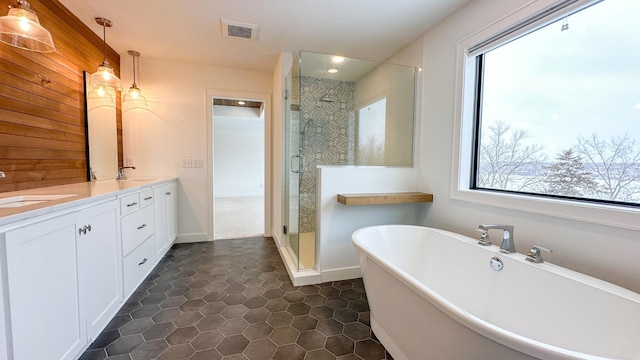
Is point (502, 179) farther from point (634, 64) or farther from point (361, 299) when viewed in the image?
point (361, 299)

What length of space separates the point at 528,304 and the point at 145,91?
13.7ft

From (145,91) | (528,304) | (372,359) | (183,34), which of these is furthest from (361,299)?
(145,91)

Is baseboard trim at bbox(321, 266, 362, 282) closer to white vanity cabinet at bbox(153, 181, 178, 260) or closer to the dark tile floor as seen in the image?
the dark tile floor

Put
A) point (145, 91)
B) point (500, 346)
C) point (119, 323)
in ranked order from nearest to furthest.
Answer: point (500, 346) → point (119, 323) → point (145, 91)

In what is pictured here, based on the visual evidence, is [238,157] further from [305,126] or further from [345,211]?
[345,211]

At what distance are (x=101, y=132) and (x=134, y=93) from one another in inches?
24.9

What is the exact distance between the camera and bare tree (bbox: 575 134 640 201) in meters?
1.23

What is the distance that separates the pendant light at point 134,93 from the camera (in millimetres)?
3020

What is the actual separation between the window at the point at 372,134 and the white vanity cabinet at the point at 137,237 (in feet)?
6.78

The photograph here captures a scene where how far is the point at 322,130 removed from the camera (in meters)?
2.89

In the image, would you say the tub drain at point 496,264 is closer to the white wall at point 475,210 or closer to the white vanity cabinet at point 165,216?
the white wall at point 475,210

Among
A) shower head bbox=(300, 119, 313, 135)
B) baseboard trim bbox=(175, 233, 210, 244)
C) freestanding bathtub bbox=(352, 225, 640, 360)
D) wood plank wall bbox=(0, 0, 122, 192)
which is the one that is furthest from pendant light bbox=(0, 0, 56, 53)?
baseboard trim bbox=(175, 233, 210, 244)

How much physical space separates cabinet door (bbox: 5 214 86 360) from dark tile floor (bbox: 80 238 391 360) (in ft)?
1.08

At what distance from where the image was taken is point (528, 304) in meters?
1.33
